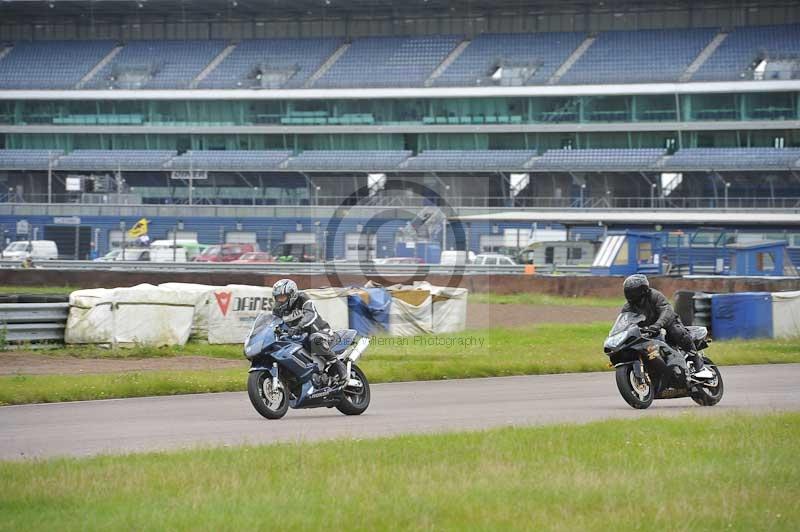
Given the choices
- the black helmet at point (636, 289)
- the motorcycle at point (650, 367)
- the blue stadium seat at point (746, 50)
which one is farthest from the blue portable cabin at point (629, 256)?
the black helmet at point (636, 289)

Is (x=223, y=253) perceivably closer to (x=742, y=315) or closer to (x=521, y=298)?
(x=521, y=298)

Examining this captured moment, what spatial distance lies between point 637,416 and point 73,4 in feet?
216

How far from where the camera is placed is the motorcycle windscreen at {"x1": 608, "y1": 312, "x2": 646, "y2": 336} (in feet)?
43.2

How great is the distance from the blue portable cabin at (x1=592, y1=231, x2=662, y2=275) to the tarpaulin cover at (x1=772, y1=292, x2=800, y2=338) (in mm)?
18537

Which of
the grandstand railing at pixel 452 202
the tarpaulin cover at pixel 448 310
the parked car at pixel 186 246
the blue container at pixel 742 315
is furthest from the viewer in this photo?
the grandstand railing at pixel 452 202

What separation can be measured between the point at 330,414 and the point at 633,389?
347cm

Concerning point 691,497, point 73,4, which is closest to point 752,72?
point 73,4

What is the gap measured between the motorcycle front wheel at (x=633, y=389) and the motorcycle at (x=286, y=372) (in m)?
2.97

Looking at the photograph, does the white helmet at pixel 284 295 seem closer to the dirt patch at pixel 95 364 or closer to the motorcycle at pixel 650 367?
the motorcycle at pixel 650 367

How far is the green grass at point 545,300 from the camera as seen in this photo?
118ft

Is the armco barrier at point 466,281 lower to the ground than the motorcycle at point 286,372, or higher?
higher

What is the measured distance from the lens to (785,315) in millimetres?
25797

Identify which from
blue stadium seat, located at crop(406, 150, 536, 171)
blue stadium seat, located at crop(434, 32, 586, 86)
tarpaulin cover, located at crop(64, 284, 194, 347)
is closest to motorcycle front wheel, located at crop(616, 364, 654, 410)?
tarpaulin cover, located at crop(64, 284, 194, 347)

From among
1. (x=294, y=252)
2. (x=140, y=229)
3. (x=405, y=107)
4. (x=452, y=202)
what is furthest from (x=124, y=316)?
(x=405, y=107)
